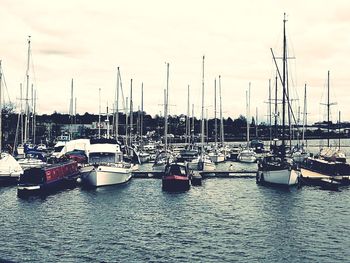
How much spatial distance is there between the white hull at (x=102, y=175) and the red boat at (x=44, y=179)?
3.71 m

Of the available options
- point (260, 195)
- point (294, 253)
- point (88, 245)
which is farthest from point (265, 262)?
point (260, 195)

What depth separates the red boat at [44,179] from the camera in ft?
205

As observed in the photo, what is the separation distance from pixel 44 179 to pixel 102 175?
746 cm

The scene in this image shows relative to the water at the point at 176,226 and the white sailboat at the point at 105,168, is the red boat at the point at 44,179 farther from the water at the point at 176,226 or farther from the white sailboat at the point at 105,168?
the white sailboat at the point at 105,168

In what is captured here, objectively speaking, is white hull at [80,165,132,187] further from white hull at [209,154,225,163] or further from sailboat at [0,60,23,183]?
white hull at [209,154,225,163]

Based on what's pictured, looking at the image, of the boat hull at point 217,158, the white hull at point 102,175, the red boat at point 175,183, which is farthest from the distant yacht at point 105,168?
the boat hull at point 217,158

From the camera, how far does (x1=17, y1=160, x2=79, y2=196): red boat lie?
205 ft

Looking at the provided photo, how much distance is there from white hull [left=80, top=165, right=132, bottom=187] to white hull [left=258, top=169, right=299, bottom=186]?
20.4 metres

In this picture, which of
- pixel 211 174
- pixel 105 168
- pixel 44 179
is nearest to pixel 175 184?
Result: pixel 105 168

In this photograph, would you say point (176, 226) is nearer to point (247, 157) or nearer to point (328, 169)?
point (328, 169)

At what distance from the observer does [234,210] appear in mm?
54156

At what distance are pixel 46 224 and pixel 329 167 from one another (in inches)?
2021

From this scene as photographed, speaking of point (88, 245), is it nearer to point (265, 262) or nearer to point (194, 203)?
point (265, 262)

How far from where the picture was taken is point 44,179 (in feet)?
216
